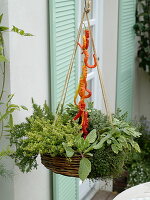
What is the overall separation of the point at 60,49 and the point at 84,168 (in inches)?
46.5

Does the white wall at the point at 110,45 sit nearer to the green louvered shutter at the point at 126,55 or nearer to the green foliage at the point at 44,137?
the green louvered shutter at the point at 126,55

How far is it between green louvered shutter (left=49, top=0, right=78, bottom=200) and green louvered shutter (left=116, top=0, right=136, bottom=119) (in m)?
1.10

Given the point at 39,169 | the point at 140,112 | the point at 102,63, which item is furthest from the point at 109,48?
the point at 39,169

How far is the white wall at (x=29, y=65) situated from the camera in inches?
94.1

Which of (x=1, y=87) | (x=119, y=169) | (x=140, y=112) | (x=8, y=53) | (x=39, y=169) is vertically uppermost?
(x=8, y=53)

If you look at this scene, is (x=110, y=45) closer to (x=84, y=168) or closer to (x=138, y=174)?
(x=138, y=174)

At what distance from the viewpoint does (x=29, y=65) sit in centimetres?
257

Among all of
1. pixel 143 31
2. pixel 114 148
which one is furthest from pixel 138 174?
pixel 114 148

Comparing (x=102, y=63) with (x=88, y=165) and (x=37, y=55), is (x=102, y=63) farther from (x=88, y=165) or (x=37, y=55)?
(x=88, y=165)

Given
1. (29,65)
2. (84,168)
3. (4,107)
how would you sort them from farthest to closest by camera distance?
(29,65) < (4,107) < (84,168)

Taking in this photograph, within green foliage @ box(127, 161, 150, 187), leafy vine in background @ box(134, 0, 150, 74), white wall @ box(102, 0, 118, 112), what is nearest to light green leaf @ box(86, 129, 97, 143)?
white wall @ box(102, 0, 118, 112)

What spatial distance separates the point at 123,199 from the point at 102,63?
2167 mm

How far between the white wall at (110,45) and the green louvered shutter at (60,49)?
3.40 feet

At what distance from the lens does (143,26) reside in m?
4.64
